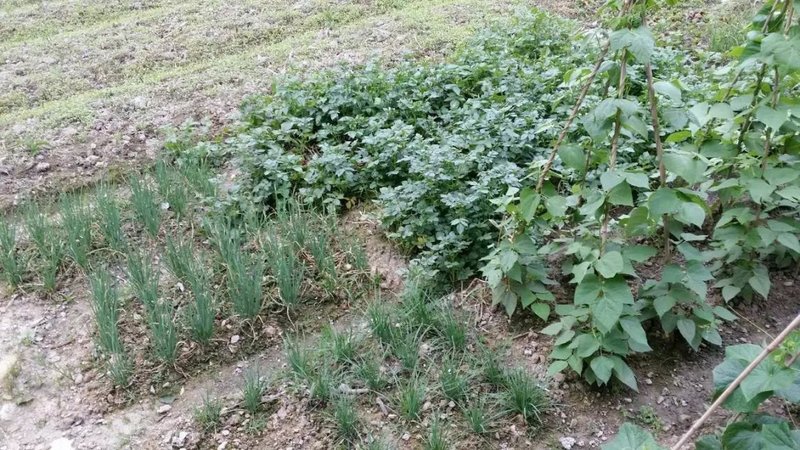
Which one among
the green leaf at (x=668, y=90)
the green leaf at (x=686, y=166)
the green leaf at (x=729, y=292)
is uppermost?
the green leaf at (x=668, y=90)

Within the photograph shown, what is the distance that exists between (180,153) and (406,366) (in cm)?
219

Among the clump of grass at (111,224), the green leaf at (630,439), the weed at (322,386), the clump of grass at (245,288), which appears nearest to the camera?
the green leaf at (630,439)

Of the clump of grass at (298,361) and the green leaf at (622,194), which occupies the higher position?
the green leaf at (622,194)

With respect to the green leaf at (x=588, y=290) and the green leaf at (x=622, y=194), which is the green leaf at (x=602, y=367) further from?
the green leaf at (x=622, y=194)

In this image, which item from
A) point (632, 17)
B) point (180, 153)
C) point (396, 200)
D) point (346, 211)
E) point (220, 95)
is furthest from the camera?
point (220, 95)

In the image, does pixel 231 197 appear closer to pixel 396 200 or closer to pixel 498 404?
pixel 396 200

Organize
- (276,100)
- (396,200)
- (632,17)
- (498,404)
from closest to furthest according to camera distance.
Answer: (632,17), (498,404), (396,200), (276,100)

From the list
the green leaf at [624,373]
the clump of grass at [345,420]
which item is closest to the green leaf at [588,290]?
the green leaf at [624,373]

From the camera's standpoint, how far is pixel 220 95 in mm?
5031

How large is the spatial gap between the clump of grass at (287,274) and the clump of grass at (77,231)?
946 mm

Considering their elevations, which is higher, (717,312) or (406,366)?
(717,312)

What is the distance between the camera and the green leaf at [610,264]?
2525mm

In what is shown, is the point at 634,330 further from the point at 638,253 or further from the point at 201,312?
the point at 201,312

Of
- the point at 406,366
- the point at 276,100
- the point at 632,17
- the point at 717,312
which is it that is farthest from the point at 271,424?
the point at 276,100
